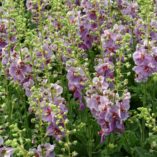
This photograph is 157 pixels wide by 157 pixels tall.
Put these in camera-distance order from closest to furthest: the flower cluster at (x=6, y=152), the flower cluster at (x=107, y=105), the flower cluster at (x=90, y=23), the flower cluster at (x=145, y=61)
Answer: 1. the flower cluster at (x=6, y=152)
2. the flower cluster at (x=107, y=105)
3. the flower cluster at (x=145, y=61)
4. the flower cluster at (x=90, y=23)

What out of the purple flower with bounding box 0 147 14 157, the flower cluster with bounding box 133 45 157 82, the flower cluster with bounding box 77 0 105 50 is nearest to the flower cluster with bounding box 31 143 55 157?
the purple flower with bounding box 0 147 14 157

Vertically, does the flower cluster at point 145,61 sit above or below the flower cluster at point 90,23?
below

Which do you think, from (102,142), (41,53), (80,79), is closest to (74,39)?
(41,53)

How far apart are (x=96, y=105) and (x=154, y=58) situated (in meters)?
0.82

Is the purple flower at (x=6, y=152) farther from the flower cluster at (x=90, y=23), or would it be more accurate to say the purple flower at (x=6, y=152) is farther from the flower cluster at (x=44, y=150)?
the flower cluster at (x=90, y=23)

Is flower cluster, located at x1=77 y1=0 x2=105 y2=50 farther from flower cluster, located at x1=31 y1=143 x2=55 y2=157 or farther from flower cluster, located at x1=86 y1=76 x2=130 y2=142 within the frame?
flower cluster, located at x1=31 y1=143 x2=55 y2=157

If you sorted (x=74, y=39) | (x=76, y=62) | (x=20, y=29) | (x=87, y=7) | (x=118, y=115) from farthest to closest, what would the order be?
(x=87, y=7)
(x=74, y=39)
(x=20, y=29)
(x=76, y=62)
(x=118, y=115)

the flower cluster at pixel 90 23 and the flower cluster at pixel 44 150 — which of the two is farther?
the flower cluster at pixel 90 23

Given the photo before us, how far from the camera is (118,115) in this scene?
3.86 m

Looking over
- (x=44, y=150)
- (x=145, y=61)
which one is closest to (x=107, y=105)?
(x=44, y=150)

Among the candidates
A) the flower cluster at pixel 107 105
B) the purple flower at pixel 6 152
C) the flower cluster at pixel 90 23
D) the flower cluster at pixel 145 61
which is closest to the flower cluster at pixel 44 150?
the purple flower at pixel 6 152

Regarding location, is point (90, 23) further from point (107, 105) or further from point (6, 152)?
point (6, 152)

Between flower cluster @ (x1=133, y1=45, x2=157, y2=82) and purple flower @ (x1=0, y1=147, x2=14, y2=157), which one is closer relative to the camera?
purple flower @ (x1=0, y1=147, x2=14, y2=157)

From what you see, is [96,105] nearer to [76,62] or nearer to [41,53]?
[76,62]
